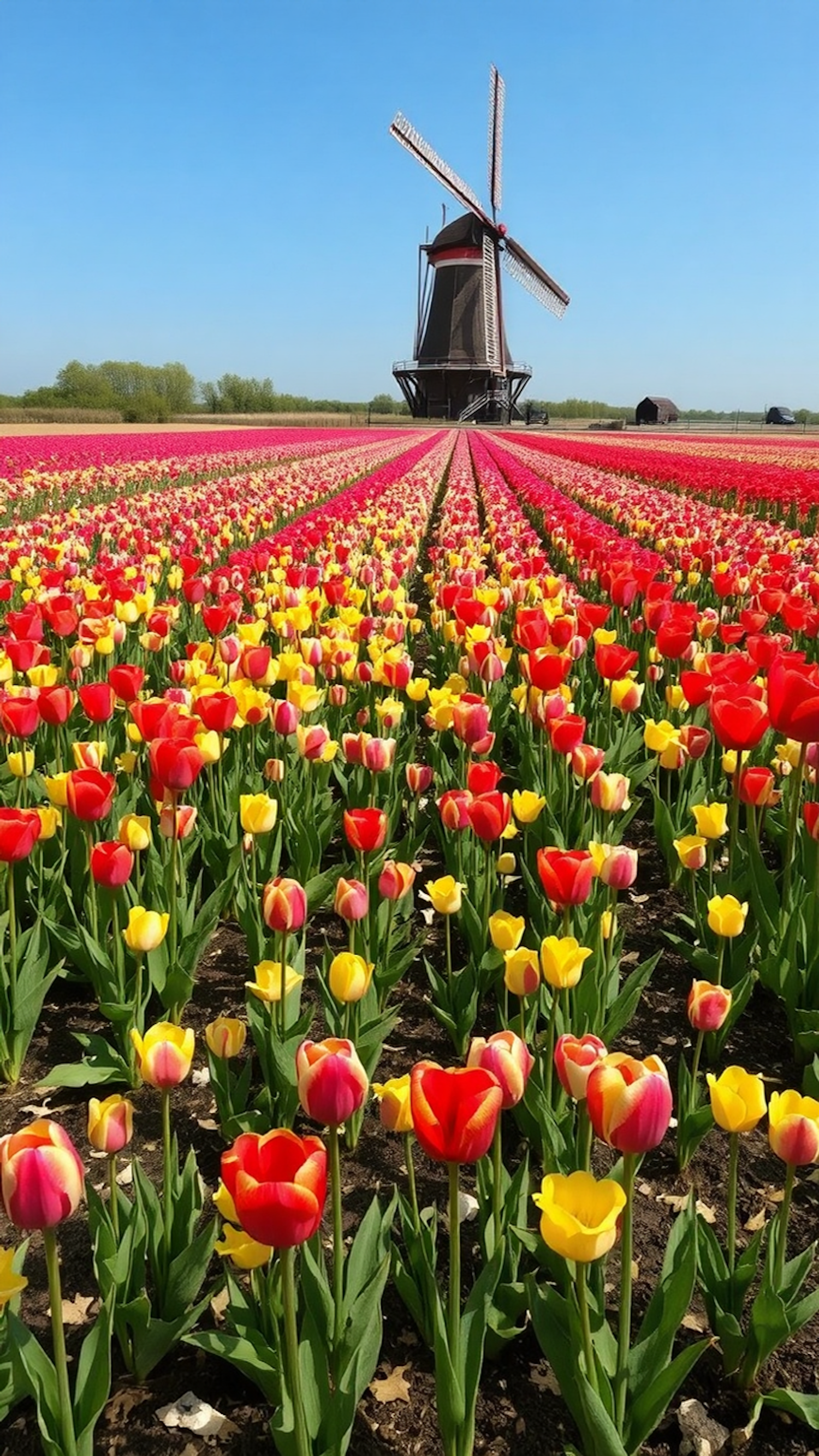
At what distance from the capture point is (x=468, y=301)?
62844mm

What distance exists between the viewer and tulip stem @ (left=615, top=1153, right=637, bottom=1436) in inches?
55.9

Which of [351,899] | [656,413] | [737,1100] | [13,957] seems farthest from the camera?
[656,413]

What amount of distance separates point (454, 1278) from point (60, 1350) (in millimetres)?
576

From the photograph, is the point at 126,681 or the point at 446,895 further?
the point at 126,681

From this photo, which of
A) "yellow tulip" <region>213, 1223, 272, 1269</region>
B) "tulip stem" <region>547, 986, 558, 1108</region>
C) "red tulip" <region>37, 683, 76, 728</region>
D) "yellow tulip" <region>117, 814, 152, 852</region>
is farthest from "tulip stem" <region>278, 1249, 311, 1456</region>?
"red tulip" <region>37, 683, 76, 728</region>

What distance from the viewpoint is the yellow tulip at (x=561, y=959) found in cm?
200

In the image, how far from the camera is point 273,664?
4.41 m

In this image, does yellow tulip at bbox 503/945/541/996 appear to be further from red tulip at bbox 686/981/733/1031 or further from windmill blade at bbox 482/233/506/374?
windmill blade at bbox 482/233/506/374

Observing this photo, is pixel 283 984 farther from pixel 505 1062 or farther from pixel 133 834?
pixel 133 834

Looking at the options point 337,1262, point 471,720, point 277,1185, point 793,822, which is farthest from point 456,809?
point 277,1185

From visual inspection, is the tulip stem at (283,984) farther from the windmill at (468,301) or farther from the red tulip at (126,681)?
the windmill at (468,301)

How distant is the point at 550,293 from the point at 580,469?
152 ft

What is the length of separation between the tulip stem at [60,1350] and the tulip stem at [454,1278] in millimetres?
527

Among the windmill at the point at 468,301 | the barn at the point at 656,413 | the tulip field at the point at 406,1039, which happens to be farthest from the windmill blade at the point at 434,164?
the tulip field at the point at 406,1039
